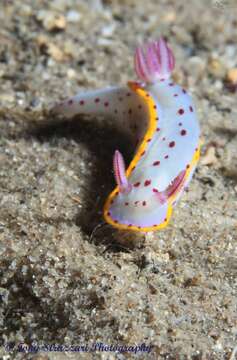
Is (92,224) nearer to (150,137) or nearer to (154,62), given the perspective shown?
(150,137)

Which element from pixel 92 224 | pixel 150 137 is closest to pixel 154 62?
pixel 150 137

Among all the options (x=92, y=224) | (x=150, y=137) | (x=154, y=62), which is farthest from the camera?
(x=154, y=62)

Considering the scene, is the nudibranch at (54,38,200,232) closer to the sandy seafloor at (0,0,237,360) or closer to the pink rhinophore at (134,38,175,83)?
the pink rhinophore at (134,38,175,83)

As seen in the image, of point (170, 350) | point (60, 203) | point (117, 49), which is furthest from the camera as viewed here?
point (117, 49)

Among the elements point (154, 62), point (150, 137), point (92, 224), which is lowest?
point (92, 224)

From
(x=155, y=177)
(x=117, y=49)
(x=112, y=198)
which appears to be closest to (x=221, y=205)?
(x=155, y=177)

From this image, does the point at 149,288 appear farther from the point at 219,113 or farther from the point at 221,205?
the point at 219,113
